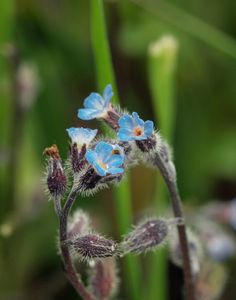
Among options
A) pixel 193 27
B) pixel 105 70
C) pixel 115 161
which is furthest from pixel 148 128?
pixel 193 27

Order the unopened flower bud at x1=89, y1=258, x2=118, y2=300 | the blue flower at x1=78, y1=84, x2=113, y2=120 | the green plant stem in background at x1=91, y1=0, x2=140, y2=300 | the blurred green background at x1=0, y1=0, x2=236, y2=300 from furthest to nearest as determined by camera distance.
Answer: the blurred green background at x1=0, y1=0, x2=236, y2=300
the green plant stem in background at x1=91, y1=0, x2=140, y2=300
the unopened flower bud at x1=89, y1=258, x2=118, y2=300
the blue flower at x1=78, y1=84, x2=113, y2=120

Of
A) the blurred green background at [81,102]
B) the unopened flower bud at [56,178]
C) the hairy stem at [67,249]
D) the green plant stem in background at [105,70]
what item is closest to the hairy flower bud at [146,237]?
the hairy stem at [67,249]

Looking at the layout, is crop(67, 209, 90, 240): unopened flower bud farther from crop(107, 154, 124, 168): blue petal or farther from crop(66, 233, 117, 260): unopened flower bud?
crop(107, 154, 124, 168): blue petal

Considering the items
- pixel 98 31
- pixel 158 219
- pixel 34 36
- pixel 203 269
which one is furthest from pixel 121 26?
pixel 158 219

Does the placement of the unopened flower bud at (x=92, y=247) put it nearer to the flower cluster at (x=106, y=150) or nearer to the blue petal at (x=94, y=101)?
the flower cluster at (x=106, y=150)

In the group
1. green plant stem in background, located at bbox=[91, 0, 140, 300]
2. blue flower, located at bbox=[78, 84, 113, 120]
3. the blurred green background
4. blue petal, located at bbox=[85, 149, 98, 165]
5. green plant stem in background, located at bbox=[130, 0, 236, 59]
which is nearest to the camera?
blue petal, located at bbox=[85, 149, 98, 165]

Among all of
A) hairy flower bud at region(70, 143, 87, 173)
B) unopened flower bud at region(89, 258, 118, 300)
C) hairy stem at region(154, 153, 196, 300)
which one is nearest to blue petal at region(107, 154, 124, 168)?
hairy flower bud at region(70, 143, 87, 173)
